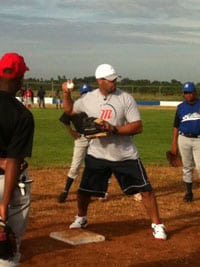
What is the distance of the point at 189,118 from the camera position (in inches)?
379

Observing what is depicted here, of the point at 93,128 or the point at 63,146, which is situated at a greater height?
the point at 93,128

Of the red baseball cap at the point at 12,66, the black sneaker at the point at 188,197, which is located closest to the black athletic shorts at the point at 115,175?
the black sneaker at the point at 188,197

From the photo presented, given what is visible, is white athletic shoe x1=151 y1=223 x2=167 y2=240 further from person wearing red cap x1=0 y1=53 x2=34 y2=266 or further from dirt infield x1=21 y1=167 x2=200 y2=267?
person wearing red cap x1=0 y1=53 x2=34 y2=266

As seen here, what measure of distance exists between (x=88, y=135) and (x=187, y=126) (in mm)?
3124

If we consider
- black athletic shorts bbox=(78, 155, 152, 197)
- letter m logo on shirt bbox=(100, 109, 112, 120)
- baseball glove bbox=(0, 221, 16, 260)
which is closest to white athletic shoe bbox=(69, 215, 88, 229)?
black athletic shorts bbox=(78, 155, 152, 197)

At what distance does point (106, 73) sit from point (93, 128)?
2.34 ft

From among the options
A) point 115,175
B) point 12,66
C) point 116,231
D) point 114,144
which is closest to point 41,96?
point 116,231

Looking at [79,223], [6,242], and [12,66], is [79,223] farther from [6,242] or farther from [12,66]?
[12,66]

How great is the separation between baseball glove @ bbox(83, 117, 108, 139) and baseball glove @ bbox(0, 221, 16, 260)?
304 centimetres

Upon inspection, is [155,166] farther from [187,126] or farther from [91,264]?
[91,264]

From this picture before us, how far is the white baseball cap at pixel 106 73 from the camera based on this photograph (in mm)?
7020


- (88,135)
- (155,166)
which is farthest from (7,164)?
(155,166)

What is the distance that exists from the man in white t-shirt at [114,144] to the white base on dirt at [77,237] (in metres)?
0.55

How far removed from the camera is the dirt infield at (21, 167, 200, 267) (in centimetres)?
623
